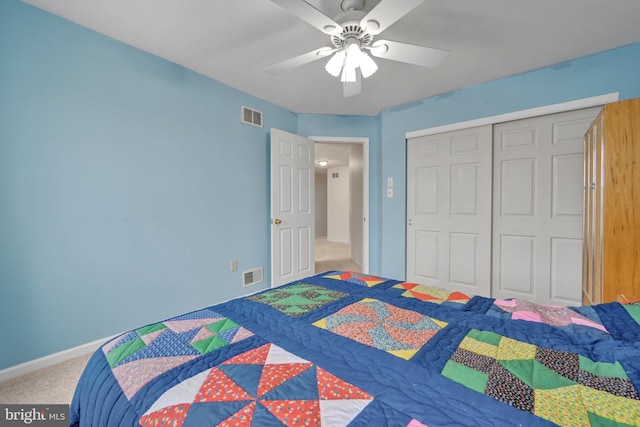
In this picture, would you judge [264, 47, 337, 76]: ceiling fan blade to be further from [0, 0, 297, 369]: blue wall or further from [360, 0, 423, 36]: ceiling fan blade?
[0, 0, 297, 369]: blue wall

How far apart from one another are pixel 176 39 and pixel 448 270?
3.40 meters

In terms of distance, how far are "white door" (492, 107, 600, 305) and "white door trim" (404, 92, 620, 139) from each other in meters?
0.08

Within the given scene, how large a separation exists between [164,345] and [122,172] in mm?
1743

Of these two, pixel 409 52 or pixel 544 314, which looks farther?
pixel 409 52

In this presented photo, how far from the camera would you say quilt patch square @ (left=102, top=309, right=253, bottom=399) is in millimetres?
747

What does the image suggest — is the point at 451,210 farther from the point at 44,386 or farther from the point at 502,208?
the point at 44,386

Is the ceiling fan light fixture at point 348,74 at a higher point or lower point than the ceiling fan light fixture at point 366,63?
lower

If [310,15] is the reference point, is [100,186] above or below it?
below

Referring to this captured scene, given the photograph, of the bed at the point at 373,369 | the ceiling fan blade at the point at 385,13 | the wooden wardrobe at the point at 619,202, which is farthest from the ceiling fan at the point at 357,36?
the bed at the point at 373,369

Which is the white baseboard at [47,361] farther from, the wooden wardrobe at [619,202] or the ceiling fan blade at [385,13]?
the wooden wardrobe at [619,202]

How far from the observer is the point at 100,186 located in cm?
198

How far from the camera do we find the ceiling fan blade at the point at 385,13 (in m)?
1.21
